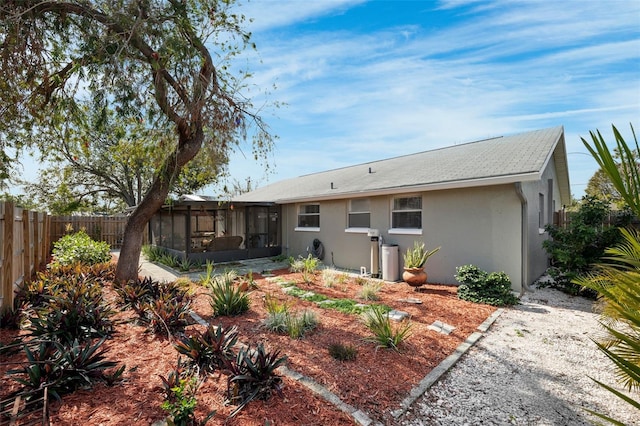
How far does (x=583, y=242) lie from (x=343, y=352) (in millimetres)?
6868

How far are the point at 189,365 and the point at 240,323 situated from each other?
1.60m

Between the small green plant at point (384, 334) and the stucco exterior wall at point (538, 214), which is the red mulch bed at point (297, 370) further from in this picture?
the stucco exterior wall at point (538, 214)

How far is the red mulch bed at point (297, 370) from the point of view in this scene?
279 centimetres

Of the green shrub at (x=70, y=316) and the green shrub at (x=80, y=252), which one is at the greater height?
the green shrub at (x=80, y=252)

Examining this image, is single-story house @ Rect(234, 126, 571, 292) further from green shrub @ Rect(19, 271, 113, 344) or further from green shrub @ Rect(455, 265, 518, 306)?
green shrub @ Rect(19, 271, 113, 344)

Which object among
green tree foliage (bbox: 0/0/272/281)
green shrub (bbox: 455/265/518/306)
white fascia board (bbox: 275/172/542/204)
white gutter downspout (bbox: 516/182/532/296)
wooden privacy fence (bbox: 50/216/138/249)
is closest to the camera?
green tree foliage (bbox: 0/0/272/281)

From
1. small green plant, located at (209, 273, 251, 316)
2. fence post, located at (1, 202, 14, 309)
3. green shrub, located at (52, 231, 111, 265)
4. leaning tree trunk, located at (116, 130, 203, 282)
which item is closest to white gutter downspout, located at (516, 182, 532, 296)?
small green plant, located at (209, 273, 251, 316)

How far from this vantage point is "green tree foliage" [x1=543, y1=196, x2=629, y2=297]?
7.14 metres

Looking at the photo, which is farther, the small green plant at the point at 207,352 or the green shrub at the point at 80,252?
the green shrub at the point at 80,252

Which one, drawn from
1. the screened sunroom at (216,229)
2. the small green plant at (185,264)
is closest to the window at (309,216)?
the screened sunroom at (216,229)

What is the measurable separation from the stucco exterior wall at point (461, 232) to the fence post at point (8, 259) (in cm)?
841

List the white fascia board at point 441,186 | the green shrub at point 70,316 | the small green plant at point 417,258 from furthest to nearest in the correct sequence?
the small green plant at point 417,258 < the white fascia board at point 441,186 < the green shrub at point 70,316

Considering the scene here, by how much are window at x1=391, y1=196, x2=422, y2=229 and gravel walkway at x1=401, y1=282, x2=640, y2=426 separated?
393 centimetres

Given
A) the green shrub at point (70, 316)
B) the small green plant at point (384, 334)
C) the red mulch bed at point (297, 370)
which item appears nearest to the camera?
the red mulch bed at point (297, 370)
